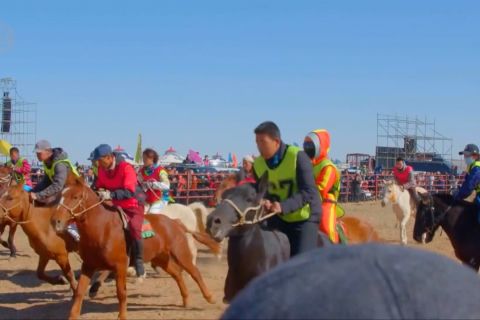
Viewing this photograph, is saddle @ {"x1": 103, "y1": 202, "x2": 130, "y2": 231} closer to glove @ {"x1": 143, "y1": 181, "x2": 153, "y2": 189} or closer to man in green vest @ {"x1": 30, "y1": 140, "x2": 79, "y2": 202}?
man in green vest @ {"x1": 30, "y1": 140, "x2": 79, "y2": 202}

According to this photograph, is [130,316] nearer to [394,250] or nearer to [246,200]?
[246,200]

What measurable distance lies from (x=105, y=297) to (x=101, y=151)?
9.08ft

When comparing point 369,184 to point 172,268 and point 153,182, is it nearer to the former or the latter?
point 153,182

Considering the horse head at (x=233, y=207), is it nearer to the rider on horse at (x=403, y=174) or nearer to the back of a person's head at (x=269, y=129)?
the back of a person's head at (x=269, y=129)

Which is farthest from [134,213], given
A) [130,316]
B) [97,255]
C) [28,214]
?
[28,214]

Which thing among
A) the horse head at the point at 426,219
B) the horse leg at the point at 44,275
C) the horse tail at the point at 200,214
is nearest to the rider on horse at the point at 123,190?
the horse leg at the point at 44,275

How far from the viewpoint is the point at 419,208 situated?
10.4 metres

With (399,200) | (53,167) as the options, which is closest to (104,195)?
(53,167)

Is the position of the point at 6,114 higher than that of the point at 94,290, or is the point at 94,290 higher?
the point at 6,114

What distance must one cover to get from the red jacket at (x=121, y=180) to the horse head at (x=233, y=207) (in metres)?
3.28

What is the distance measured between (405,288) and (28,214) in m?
9.34

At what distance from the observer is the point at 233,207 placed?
4.95m

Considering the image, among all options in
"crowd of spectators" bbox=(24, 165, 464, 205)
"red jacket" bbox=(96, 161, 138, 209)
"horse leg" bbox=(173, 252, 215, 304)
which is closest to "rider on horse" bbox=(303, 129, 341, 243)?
"red jacket" bbox=(96, 161, 138, 209)

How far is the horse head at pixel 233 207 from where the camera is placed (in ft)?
15.9
